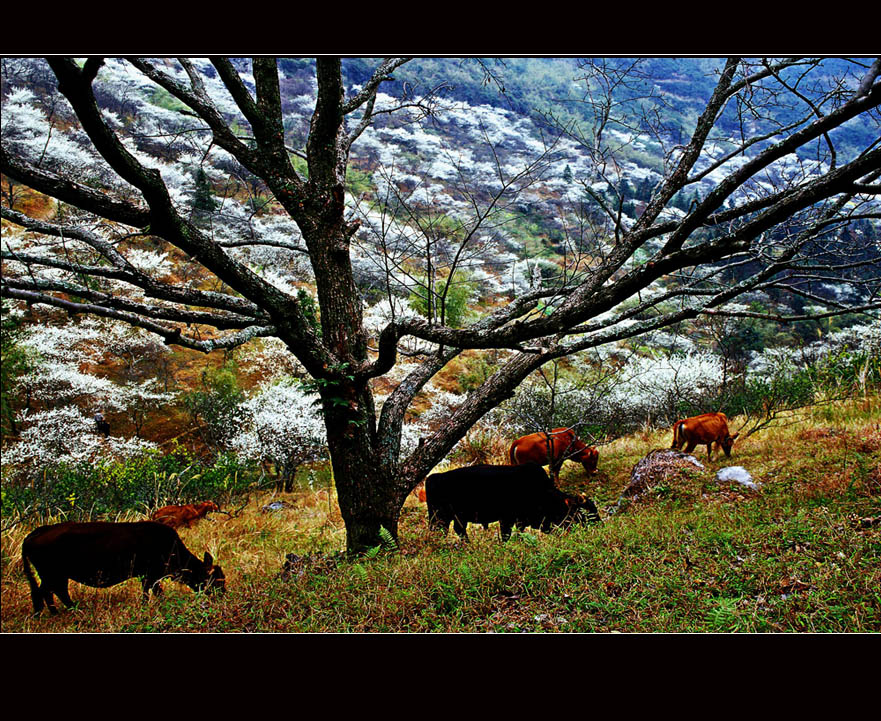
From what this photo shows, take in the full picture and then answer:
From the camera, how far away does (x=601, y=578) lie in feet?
7.29

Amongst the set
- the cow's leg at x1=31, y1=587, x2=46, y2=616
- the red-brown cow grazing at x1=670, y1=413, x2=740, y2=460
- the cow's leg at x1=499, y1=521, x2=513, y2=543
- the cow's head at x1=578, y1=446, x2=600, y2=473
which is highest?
the red-brown cow grazing at x1=670, y1=413, x2=740, y2=460

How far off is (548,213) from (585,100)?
1.59m

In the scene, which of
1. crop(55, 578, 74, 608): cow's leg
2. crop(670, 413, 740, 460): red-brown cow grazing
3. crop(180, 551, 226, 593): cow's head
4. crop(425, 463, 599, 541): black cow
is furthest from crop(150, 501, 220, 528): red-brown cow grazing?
crop(670, 413, 740, 460): red-brown cow grazing

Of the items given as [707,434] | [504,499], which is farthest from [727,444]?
[504,499]

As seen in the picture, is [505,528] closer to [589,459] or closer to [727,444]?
[589,459]

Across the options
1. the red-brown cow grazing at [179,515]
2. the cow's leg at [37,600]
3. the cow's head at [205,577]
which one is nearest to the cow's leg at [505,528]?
the cow's head at [205,577]

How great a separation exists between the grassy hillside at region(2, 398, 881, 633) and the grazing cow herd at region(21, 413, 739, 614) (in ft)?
0.42

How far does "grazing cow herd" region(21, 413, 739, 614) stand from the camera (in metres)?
2.47

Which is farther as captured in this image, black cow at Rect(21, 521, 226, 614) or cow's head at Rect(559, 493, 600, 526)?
cow's head at Rect(559, 493, 600, 526)

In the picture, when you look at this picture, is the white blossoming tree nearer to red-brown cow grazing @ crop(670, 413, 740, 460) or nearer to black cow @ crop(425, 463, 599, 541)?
black cow @ crop(425, 463, 599, 541)

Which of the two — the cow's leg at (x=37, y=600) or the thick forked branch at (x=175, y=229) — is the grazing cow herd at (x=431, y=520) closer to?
the cow's leg at (x=37, y=600)

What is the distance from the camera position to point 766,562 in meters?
2.21

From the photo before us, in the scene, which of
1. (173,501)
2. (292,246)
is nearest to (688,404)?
(292,246)
